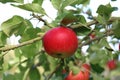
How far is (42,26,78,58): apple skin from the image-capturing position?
44.6 inches

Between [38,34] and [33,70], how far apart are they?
0.70 metres

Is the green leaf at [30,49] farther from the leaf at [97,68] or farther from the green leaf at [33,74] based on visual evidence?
the green leaf at [33,74]

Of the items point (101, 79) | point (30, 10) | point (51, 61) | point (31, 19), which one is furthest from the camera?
point (51, 61)

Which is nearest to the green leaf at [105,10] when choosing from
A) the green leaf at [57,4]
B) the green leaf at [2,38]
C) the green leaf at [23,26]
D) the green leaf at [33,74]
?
the green leaf at [57,4]

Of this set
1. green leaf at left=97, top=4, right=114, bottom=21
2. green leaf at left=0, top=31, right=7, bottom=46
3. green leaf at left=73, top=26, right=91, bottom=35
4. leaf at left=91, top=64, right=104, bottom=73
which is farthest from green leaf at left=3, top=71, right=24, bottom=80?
green leaf at left=97, top=4, right=114, bottom=21

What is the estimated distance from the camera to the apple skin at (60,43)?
1.13 meters

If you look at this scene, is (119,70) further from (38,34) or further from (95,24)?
(95,24)

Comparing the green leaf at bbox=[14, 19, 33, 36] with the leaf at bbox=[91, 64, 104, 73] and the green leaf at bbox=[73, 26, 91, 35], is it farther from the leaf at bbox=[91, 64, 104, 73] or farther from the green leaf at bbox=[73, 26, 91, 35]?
the leaf at bbox=[91, 64, 104, 73]

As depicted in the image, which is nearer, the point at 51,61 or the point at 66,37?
the point at 66,37

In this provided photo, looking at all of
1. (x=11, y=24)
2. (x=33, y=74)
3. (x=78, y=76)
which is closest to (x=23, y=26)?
(x=11, y=24)

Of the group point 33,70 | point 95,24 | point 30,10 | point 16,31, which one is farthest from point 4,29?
point 33,70

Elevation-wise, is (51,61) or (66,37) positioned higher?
(66,37)

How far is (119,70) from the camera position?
0.61m

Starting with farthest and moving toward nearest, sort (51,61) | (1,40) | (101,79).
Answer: (51,61), (1,40), (101,79)
